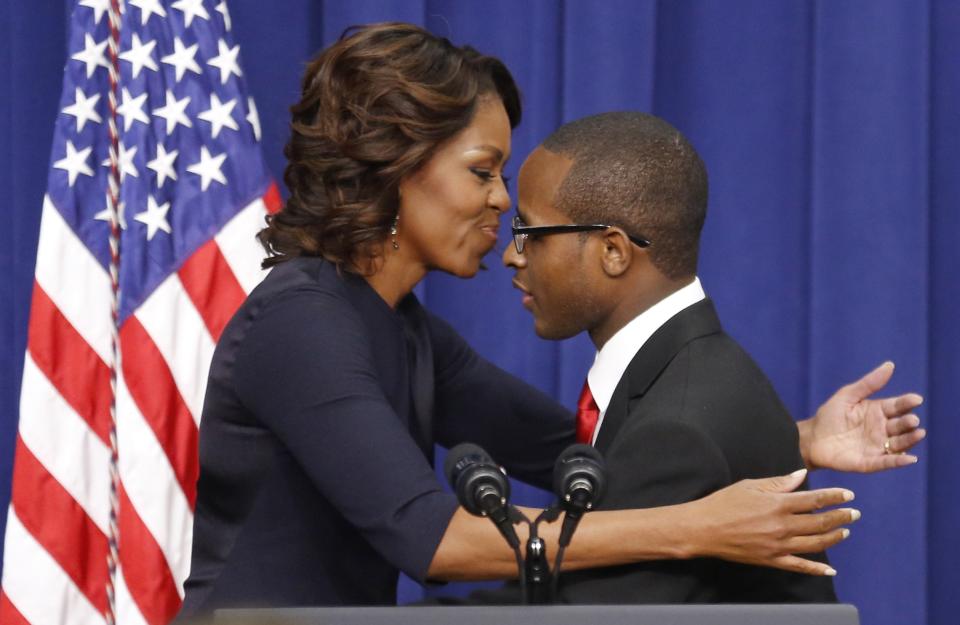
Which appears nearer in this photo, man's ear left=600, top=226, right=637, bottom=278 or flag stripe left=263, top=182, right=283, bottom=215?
man's ear left=600, top=226, right=637, bottom=278

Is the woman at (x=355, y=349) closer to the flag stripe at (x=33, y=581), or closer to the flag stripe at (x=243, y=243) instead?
the flag stripe at (x=243, y=243)

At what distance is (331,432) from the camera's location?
161 centimetres

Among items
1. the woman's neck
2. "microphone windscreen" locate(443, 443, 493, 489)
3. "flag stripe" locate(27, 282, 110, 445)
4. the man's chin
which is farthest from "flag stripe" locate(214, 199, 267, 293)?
"microphone windscreen" locate(443, 443, 493, 489)

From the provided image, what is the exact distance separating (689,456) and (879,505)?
4.87 ft

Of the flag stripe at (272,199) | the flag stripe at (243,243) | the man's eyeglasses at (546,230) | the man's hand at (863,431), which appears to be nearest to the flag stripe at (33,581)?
the flag stripe at (243,243)

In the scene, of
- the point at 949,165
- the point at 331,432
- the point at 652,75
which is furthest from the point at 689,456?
the point at 949,165

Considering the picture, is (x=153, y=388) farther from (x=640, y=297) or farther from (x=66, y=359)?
(x=640, y=297)

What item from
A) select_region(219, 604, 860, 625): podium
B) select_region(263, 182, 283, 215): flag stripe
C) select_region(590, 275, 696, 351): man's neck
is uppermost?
select_region(263, 182, 283, 215): flag stripe

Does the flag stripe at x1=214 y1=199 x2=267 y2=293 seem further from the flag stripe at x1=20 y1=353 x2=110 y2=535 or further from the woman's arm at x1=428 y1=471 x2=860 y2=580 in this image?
the woman's arm at x1=428 y1=471 x2=860 y2=580

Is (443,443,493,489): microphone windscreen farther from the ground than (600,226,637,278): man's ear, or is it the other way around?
(600,226,637,278): man's ear

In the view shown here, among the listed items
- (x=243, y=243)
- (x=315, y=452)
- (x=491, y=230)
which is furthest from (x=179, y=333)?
(x=315, y=452)

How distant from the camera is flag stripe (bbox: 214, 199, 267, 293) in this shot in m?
2.42

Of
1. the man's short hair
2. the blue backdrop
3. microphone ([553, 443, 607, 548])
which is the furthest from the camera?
the blue backdrop

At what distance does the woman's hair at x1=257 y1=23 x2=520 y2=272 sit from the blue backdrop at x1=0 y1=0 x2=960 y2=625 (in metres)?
0.84
